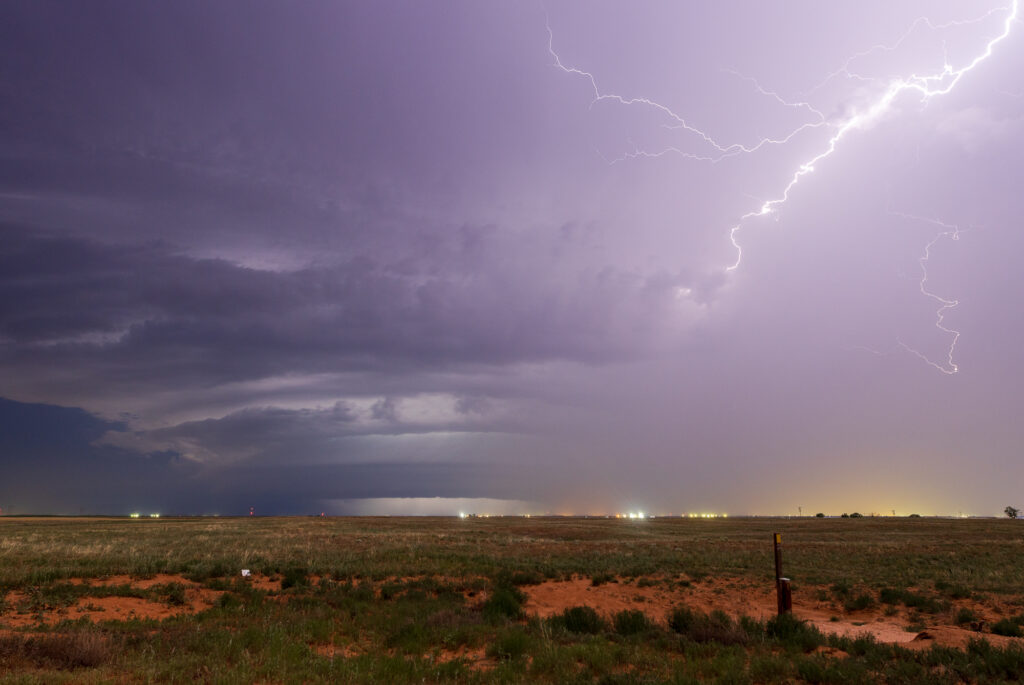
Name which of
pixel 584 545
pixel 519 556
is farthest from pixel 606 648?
pixel 584 545

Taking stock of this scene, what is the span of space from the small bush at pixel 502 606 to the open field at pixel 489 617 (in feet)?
0.21

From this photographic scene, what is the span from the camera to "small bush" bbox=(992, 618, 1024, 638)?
1548cm

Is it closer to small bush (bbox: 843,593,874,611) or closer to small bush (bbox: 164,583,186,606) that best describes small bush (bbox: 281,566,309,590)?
small bush (bbox: 164,583,186,606)

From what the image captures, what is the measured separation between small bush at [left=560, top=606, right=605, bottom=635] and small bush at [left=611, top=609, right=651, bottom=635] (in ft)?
1.54

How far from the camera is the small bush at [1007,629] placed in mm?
15484

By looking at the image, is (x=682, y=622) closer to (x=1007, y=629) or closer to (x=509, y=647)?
(x=509, y=647)

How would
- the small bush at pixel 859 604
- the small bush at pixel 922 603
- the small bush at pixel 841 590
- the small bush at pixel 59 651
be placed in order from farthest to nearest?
the small bush at pixel 841 590 → the small bush at pixel 859 604 → the small bush at pixel 922 603 → the small bush at pixel 59 651

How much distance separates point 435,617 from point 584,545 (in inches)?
1137

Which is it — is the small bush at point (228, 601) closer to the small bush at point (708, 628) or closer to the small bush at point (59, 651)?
the small bush at point (59, 651)

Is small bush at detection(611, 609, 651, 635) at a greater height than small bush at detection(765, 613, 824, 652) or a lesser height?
lesser

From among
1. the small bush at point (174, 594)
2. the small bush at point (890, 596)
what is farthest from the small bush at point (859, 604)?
the small bush at point (174, 594)

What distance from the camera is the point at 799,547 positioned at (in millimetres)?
41906

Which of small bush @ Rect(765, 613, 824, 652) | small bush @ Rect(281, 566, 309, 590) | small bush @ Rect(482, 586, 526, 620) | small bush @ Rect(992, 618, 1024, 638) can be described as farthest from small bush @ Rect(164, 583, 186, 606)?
small bush @ Rect(992, 618, 1024, 638)

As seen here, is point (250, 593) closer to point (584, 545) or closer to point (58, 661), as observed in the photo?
point (58, 661)
